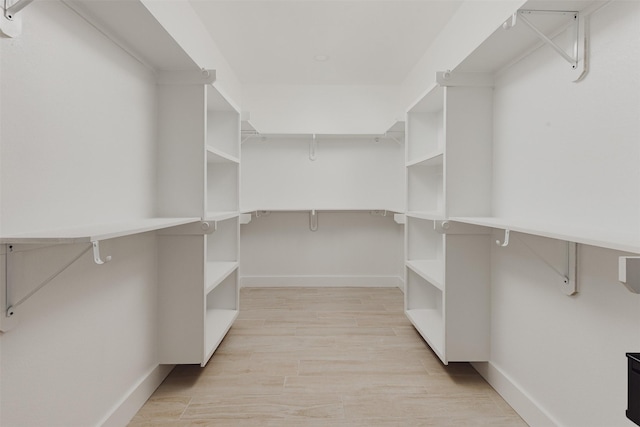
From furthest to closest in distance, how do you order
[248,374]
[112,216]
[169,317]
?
[248,374] < [169,317] < [112,216]

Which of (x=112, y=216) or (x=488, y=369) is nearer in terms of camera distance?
(x=112, y=216)

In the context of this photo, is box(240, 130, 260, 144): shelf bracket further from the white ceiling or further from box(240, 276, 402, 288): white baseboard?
box(240, 276, 402, 288): white baseboard

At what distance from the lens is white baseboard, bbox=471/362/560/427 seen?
1533 millimetres

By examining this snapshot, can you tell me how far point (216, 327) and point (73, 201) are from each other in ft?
4.40

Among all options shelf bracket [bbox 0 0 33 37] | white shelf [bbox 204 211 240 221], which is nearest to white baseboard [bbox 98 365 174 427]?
white shelf [bbox 204 211 240 221]

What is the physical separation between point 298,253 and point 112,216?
277 centimetres

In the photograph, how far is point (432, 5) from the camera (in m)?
2.49

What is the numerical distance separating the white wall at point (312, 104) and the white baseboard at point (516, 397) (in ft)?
9.23

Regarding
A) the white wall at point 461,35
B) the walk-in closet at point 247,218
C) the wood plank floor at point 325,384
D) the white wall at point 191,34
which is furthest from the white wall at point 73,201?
the white wall at point 461,35

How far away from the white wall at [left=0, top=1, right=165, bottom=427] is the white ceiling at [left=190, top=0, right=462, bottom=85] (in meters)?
1.20

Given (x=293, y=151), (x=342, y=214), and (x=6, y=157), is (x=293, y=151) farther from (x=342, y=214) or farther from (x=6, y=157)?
(x=6, y=157)

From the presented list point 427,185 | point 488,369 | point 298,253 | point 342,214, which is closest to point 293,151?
point 342,214

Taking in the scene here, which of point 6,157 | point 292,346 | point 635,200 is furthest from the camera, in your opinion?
point 292,346

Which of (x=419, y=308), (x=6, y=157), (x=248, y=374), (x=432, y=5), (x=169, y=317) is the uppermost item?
(x=432, y=5)
